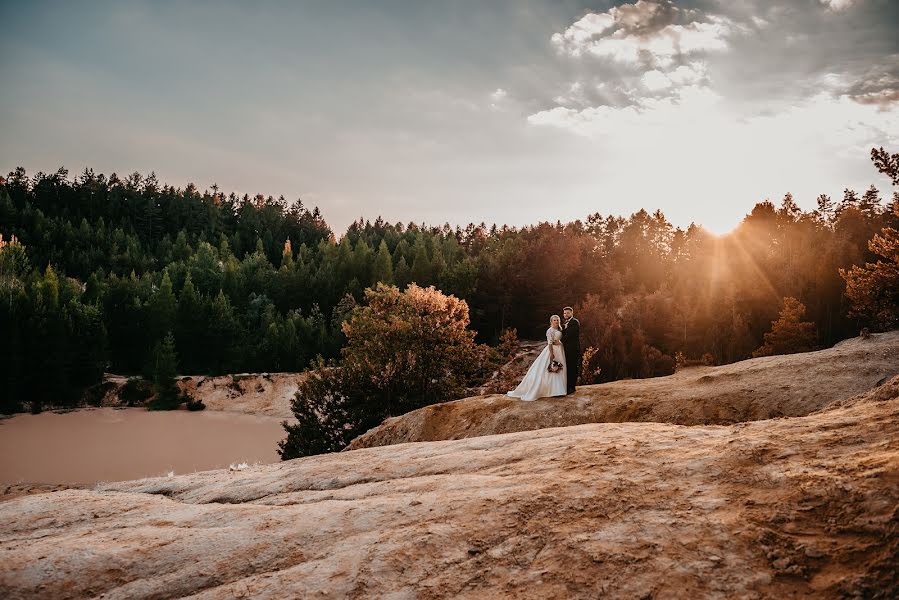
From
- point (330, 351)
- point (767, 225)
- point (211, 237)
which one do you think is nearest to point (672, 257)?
point (767, 225)

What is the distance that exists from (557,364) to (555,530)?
12.4m

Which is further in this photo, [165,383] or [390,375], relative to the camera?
[165,383]

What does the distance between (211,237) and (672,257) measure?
121 meters

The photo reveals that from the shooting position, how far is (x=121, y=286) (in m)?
71.2

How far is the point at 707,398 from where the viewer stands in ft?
50.4

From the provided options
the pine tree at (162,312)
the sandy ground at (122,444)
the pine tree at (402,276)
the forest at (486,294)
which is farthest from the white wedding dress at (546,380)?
the pine tree at (162,312)

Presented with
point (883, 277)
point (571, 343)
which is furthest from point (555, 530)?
point (883, 277)

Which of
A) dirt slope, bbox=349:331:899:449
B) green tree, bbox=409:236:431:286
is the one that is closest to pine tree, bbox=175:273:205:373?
green tree, bbox=409:236:431:286

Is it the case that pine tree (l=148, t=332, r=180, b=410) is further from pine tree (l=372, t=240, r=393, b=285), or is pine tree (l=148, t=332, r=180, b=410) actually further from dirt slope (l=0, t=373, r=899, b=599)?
dirt slope (l=0, t=373, r=899, b=599)

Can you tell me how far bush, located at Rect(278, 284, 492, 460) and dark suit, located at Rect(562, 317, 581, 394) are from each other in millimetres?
12024

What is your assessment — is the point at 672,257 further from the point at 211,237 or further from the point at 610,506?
the point at 211,237

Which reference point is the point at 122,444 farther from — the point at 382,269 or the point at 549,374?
the point at 382,269

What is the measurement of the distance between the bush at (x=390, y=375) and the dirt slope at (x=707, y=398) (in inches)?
319

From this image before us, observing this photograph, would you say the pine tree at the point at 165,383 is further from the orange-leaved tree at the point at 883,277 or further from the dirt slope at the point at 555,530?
the orange-leaved tree at the point at 883,277
